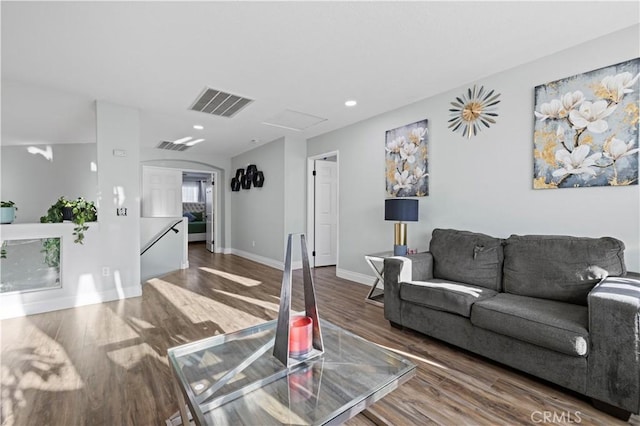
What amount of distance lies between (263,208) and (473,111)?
429cm

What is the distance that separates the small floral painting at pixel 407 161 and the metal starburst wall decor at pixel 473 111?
39 cm

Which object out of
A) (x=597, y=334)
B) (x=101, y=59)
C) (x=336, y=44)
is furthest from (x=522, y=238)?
(x=101, y=59)

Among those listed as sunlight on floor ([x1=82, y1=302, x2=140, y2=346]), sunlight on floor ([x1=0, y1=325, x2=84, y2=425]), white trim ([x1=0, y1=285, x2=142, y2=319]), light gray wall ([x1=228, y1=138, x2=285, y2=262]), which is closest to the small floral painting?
light gray wall ([x1=228, y1=138, x2=285, y2=262])

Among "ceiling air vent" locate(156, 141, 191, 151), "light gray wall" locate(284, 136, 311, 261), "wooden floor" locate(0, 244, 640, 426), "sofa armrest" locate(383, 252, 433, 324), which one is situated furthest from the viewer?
"ceiling air vent" locate(156, 141, 191, 151)

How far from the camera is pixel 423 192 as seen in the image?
11.8ft

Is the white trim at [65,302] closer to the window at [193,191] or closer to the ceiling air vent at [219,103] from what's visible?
the ceiling air vent at [219,103]

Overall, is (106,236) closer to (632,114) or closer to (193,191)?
(632,114)

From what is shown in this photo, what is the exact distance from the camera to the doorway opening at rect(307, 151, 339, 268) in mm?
5656

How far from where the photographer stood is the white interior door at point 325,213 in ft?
18.8

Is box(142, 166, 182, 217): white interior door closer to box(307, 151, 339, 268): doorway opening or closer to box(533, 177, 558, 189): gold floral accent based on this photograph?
box(307, 151, 339, 268): doorway opening

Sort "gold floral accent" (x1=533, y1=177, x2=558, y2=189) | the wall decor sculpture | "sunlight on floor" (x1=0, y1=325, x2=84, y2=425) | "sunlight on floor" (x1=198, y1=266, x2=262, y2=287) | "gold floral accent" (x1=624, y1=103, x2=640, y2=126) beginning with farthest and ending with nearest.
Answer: the wall decor sculpture
"sunlight on floor" (x1=198, y1=266, x2=262, y2=287)
"gold floral accent" (x1=533, y1=177, x2=558, y2=189)
"gold floral accent" (x1=624, y1=103, x2=640, y2=126)
"sunlight on floor" (x1=0, y1=325, x2=84, y2=425)

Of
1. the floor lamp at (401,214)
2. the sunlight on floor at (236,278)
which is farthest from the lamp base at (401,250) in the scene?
the sunlight on floor at (236,278)

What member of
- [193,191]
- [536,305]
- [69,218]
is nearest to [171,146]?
[69,218]

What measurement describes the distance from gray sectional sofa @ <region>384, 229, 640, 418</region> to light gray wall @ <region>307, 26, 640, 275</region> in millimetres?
274
